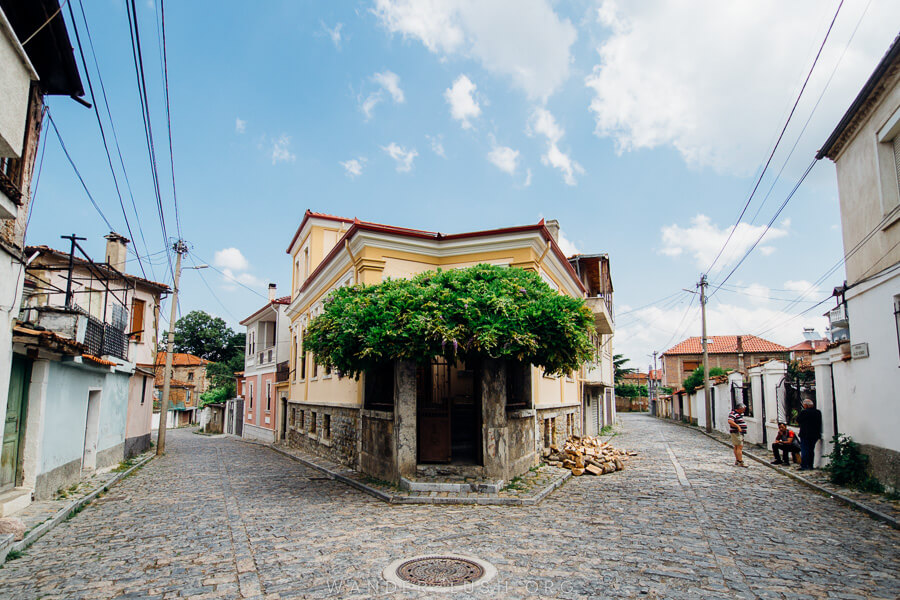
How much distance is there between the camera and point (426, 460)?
33.8 feet

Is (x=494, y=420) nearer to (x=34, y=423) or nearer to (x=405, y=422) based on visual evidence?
(x=405, y=422)

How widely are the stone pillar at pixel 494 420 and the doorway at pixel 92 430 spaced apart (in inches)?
374

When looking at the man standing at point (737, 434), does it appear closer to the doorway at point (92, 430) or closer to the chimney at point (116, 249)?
the doorway at point (92, 430)

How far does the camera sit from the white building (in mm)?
8648

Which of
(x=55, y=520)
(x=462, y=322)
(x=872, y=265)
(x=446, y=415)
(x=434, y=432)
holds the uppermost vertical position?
(x=872, y=265)

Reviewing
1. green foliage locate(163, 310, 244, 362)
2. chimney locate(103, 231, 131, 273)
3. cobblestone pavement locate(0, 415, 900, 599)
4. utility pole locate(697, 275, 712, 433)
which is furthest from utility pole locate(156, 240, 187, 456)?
green foliage locate(163, 310, 244, 362)

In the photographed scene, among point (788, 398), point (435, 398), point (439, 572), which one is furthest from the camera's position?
point (788, 398)

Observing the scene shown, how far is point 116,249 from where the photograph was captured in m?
19.6

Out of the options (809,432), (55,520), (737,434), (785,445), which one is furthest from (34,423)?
(785,445)

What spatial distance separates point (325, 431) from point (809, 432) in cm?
1265

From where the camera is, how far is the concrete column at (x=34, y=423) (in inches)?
337

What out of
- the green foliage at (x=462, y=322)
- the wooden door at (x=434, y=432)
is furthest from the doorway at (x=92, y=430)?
the wooden door at (x=434, y=432)

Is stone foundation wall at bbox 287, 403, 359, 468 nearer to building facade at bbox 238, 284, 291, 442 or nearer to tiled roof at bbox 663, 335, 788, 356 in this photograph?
building facade at bbox 238, 284, 291, 442

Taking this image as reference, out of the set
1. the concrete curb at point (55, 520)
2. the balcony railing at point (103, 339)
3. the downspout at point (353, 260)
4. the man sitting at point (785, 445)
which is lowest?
the concrete curb at point (55, 520)
